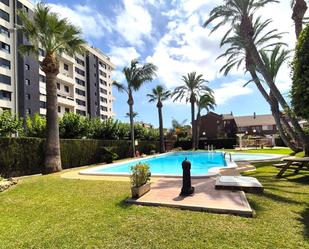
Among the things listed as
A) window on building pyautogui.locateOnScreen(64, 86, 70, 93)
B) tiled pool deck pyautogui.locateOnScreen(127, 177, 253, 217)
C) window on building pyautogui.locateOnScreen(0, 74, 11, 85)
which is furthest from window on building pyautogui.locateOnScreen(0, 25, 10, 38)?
tiled pool deck pyautogui.locateOnScreen(127, 177, 253, 217)

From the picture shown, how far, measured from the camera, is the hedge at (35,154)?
48.6 feet

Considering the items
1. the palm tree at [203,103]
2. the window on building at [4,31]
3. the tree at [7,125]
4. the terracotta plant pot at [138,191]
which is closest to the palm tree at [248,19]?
the terracotta plant pot at [138,191]

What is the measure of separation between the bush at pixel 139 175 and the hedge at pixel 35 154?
994 cm

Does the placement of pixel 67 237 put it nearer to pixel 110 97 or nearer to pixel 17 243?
pixel 17 243

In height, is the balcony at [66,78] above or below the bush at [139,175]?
above

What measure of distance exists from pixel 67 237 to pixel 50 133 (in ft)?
40.2

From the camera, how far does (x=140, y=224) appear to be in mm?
5703

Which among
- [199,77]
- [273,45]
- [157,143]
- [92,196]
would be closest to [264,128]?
[199,77]

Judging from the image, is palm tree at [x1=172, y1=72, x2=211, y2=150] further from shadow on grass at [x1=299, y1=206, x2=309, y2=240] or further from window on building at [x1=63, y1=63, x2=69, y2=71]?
shadow on grass at [x1=299, y1=206, x2=309, y2=240]

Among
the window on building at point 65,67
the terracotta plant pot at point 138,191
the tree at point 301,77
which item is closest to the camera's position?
the tree at point 301,77

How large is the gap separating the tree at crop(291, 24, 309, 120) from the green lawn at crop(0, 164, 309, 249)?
2774 millimetres

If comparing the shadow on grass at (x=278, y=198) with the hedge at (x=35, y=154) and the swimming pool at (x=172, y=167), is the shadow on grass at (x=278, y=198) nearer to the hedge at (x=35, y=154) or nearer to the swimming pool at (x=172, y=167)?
the swimming pool at (x=172, y=167)

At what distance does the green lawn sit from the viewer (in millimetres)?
4809

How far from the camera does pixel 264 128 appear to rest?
239ft
